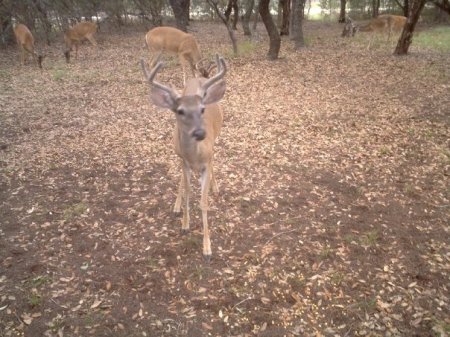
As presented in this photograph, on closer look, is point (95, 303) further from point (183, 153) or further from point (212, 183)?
point (212, 183)

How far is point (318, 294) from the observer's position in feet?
11.9

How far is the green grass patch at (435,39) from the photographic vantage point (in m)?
12.3

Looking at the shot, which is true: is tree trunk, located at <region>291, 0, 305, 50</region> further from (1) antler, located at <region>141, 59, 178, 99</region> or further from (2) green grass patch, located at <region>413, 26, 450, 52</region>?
(1) antler, located at <region>141, 59, 178, 99</region>

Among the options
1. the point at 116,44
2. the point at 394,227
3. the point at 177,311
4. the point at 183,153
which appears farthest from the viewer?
the point at 116,44

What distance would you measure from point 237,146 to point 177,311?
11.0ft

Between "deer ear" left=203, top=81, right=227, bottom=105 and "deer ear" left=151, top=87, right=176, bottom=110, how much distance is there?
0.32 metres

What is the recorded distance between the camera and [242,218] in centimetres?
463

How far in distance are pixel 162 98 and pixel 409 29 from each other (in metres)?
9.50

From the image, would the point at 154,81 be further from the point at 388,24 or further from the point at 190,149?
the point at 388,24

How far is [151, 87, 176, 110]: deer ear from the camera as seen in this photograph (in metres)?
3.54

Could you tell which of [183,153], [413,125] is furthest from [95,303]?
[413,125]

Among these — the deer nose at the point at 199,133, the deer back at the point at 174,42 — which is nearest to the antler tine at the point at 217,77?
the deer nose at the point at 199,133

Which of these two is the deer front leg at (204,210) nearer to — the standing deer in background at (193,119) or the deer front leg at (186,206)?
the standing deer in background at (193,119)

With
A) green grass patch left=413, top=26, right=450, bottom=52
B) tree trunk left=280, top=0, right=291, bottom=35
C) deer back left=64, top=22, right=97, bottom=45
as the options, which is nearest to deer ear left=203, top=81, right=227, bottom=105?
green grass patch left=413, top=26, right=450, bottom=52
